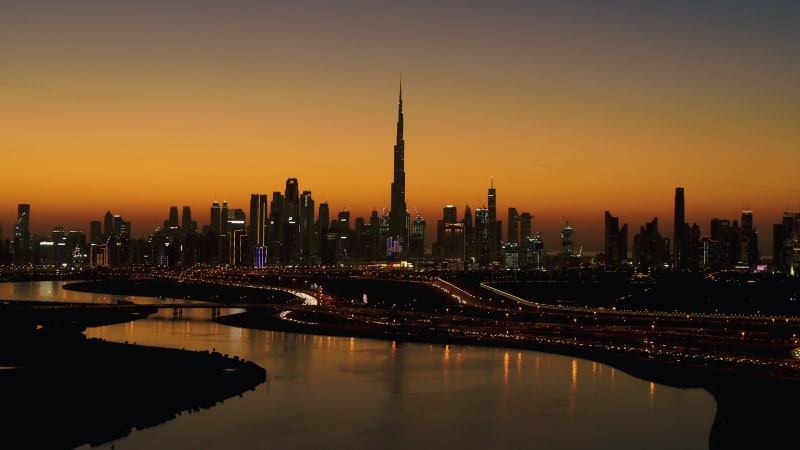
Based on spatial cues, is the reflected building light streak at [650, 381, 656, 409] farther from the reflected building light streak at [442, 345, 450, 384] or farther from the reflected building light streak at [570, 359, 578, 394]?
the reflected building light streak at [442, 345, 450, 384]

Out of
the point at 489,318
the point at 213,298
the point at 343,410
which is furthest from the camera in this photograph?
the point at 213,298

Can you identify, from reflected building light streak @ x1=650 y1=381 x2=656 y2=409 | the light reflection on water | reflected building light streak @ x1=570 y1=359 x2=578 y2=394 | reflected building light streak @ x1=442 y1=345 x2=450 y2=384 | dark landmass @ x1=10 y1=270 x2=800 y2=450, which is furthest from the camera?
reflected building light streak @ x1=442 y1=345 x2=450 y2=384

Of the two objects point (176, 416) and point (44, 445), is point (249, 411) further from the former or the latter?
point (44, 445)

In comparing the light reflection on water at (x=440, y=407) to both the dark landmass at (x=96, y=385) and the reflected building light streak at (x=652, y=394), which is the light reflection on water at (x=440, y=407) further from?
the dark landmass at (x=96, y=385)

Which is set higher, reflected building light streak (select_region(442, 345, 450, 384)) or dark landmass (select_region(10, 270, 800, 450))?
dark landmass (select_region(10, 270, 800, 450))

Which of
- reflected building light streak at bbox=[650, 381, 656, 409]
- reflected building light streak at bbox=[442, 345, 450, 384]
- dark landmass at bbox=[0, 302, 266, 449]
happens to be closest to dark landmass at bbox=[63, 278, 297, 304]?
reflected building light streak at bbox=[442, 345, 450, 384]

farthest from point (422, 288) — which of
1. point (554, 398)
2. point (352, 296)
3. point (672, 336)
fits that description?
point (554, 398)
